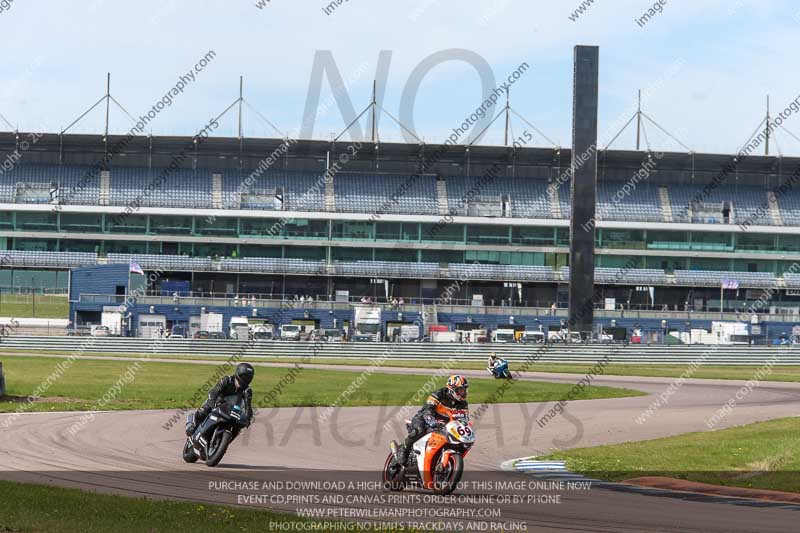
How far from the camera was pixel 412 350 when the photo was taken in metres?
66.4

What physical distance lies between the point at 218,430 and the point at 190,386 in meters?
21.7

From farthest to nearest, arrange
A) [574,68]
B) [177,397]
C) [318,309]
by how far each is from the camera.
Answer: [318,309] → [574,68] → [177,397]

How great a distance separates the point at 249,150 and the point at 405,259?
17.0 meters

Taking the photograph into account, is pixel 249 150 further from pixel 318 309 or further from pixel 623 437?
pixel 623 437

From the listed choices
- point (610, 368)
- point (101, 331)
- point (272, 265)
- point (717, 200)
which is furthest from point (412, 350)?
point (717, 200)

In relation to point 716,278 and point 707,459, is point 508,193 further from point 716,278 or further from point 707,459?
point 707,459

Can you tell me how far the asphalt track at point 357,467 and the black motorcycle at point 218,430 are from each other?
0.93 feet

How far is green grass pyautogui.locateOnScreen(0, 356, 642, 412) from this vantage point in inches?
1307

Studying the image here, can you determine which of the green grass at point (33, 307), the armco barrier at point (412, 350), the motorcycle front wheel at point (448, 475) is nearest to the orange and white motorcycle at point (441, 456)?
Answer: the motorcycle front wheel at point (448, 475)

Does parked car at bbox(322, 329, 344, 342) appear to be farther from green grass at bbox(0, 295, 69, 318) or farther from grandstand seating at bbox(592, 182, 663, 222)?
grandstand seating at bbox(592, 182, 663, 222)

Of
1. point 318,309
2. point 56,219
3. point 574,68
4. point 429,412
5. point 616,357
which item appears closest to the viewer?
point 429,412

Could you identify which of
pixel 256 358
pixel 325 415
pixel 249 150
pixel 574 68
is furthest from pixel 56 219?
pixel 325 415

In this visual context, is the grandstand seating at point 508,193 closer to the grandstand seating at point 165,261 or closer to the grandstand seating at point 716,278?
the grandstand seating at point 716,278

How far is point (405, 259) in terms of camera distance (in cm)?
9656
